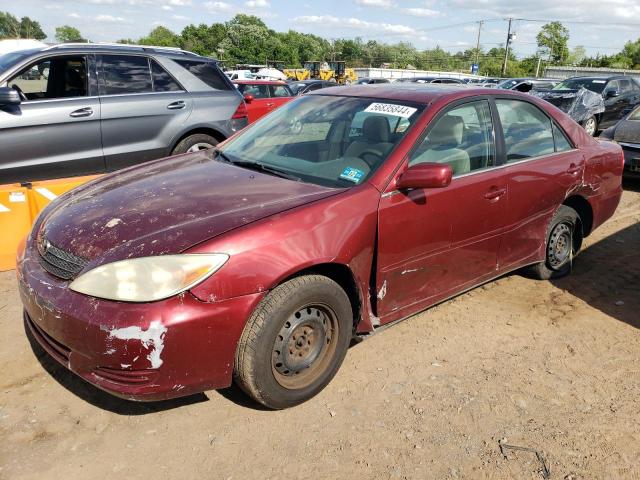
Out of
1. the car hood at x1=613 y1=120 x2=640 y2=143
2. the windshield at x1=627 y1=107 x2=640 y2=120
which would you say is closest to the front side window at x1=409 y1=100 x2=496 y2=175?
the car hood at x1=613 y1=120 x2=640 y2=143

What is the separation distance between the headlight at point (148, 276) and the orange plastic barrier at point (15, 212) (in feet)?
8.40

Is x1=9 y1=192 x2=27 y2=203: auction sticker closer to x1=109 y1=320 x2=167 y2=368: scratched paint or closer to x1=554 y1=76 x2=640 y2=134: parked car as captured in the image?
x1=109 y1=320 x2=167 y2=368: scratched paint

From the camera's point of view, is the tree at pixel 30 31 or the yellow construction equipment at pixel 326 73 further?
the tree at pixel 30 31

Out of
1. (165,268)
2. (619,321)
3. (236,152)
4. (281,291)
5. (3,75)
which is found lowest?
(619,321)

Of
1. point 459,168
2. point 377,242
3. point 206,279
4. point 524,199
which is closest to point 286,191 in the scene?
point 377,242

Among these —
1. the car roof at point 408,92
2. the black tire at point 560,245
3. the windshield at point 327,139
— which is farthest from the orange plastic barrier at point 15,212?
the black tire at point 560,245

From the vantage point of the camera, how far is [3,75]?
5.11 metres

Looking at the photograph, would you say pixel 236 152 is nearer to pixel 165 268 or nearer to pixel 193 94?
pixel 165 268

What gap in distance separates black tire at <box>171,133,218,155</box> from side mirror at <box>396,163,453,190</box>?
3.68 m

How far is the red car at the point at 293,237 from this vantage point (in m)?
2.29

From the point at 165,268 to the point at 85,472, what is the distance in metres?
0.98

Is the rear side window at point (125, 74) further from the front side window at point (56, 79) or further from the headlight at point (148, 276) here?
the headlight at point (148, 276)

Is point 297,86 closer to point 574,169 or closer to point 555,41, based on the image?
point 574,169

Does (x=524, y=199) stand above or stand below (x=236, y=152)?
below
